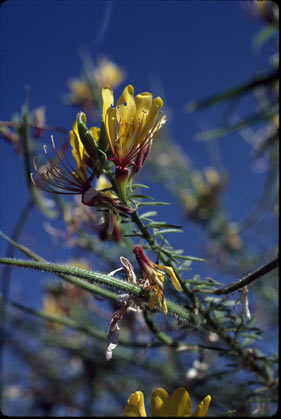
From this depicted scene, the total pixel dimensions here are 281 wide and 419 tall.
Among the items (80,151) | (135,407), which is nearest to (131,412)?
(135,407)

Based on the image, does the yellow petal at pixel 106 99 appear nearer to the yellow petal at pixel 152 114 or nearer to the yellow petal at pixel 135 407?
the yellow petal at pixel 152 114

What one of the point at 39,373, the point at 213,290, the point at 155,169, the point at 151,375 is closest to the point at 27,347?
the point at 39,373

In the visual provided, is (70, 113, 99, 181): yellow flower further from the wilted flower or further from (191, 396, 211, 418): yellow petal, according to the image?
(191, 396, 211, 418): yellow petal

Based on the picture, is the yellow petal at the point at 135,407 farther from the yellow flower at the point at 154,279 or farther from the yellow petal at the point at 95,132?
the yellow petal at the point at 95,132

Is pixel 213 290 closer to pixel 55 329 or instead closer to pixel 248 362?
pixel 248 362

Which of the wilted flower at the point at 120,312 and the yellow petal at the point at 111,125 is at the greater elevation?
the yellow petal at the point at 111,125

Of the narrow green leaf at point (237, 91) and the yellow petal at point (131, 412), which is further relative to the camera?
the narrow green leaf at point (237, 91)

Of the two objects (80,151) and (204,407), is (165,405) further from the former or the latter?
(80,151)

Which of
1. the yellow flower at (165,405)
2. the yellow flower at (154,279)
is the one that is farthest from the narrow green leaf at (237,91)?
the yellow flower at (165,405)

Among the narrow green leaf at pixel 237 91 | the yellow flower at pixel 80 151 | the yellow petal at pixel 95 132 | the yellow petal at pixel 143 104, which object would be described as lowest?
the yellow flower at pixel 80 151
